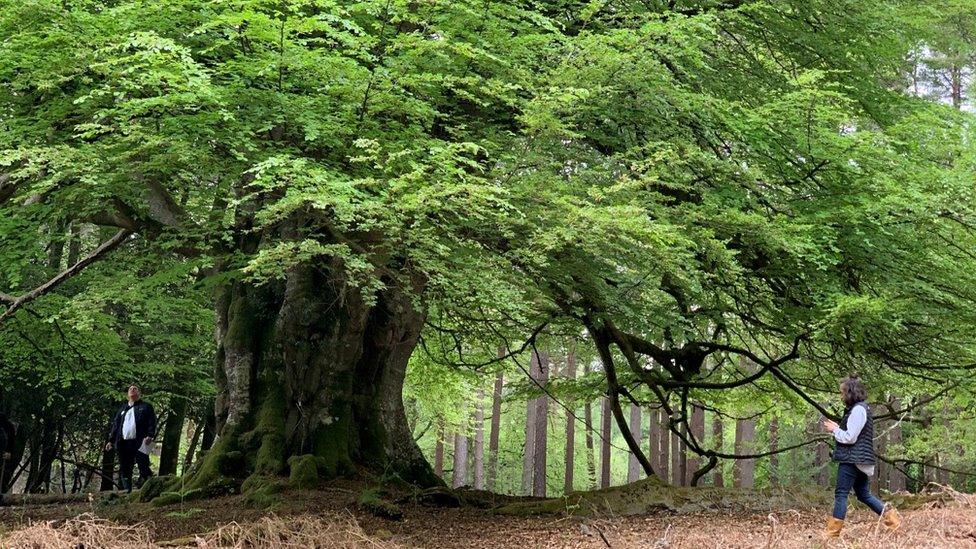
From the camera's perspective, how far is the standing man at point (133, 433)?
11367 millimetres

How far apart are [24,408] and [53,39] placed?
10.5 meters

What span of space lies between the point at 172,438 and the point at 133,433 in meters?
5.12

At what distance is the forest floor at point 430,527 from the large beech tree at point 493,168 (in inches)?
48.2

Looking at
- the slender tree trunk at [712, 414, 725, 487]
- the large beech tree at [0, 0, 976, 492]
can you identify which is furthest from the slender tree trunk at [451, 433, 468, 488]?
the large beech tree at [0, 0, 976, 492]

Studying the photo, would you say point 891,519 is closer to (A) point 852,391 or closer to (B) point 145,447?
(A) point 852,391

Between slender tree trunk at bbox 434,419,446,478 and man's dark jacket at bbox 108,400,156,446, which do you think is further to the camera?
slender tree trunk at bbox 434,419,446,478

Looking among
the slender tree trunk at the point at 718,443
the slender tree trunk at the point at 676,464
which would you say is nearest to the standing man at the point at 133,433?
the slender tree trunk at the point at 718,443

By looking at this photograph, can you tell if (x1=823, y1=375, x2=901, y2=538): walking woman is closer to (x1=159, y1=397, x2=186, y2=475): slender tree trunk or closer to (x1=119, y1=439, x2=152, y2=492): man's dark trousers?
(x1=119, y1=439, x2=152, y2=492): man's dark trousers

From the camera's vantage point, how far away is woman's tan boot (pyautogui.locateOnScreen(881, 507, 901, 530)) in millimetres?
5688

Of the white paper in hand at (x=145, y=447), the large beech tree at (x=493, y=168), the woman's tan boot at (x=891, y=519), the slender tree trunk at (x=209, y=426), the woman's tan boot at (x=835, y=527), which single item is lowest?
the woman's tan boot at (x=835, y=527)

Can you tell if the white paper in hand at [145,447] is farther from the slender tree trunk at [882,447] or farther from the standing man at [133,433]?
the slender tree trunk at [882,447]

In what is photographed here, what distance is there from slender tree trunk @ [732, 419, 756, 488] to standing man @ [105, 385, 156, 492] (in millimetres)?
14597

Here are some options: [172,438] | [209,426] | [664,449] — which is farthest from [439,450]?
[209,426]

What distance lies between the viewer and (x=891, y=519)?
5.77 meters
